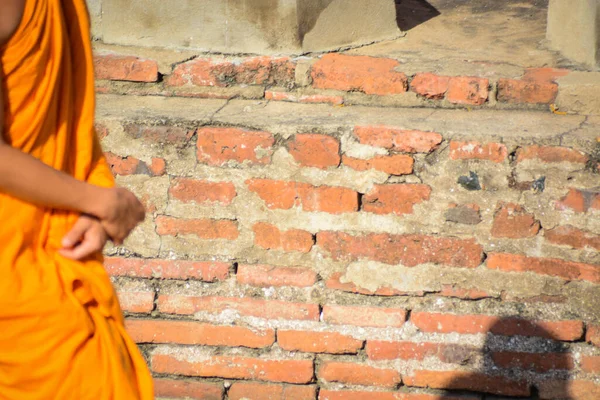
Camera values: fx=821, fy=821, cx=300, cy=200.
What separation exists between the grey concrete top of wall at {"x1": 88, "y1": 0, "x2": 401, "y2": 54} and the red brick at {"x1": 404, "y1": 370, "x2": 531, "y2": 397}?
47.9 inches

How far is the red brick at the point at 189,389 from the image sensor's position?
2.76m

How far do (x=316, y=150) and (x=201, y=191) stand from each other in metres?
0.40

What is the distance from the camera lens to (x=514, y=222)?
2.53m

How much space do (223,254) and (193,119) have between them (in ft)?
1.46

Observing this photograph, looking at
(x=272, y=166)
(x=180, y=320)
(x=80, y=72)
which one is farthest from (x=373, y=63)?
(x=80, y=72)

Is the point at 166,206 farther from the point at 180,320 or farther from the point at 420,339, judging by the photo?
the point at 420,339

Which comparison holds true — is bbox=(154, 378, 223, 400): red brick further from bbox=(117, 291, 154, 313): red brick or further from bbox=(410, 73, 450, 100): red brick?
bbox=(410, 73, 450, 100): red brick

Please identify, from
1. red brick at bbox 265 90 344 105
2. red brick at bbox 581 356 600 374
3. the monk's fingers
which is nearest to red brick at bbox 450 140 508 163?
red brick at bbox 265 90 344 105

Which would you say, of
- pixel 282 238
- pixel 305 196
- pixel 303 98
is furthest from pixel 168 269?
pixel 303 98

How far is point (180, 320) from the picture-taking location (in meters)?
2.73

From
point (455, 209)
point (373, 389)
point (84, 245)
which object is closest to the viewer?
point (84, 245)

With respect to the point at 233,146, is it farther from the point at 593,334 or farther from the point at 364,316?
the point at 593,334

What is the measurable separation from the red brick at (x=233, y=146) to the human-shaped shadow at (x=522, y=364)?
0.92 m

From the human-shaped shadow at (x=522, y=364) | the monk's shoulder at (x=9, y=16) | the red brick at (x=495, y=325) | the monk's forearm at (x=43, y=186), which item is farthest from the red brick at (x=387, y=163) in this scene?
the monk's shoulder at (x=9, y=16)
